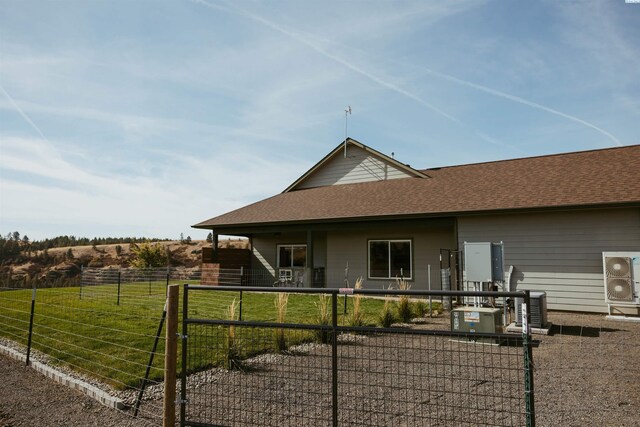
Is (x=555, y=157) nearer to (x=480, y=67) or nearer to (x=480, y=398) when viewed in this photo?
(x=480, y=67)

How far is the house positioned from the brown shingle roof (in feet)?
0.14

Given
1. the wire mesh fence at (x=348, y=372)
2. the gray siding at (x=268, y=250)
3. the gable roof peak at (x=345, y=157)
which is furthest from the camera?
the gray siding at (x=268, y=250)

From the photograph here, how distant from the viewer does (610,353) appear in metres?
7.24

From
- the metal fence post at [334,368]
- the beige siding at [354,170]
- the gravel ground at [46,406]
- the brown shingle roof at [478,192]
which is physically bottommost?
the gravel ground at [46,406]

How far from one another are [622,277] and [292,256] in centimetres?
1381

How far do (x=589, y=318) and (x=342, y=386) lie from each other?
9.21m

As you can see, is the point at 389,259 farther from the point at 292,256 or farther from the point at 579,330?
the point at 579,330

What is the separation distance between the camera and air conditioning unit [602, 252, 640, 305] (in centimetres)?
1139

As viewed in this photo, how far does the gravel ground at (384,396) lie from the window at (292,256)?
46.0 feet

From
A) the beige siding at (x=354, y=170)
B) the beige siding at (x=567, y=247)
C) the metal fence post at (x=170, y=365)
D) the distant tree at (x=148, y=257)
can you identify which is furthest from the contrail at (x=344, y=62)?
the distant tree at (x=148, y=257)

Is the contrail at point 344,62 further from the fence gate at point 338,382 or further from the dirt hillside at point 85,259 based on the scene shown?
the dirt hillside at point 85,259

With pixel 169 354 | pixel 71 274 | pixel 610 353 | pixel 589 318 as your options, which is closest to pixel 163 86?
pixel 169 354

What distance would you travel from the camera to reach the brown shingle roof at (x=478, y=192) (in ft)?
43.5

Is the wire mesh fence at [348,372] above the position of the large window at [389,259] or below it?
below
